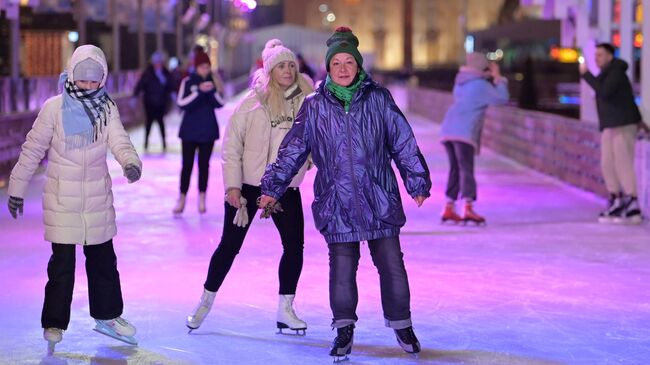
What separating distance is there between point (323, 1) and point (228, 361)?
142m

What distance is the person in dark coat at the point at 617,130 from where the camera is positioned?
11883 millimetres

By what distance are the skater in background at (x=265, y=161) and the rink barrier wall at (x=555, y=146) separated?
19.8ft

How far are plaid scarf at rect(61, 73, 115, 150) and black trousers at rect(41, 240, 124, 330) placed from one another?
54 centimetres

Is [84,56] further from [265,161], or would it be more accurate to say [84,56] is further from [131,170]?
[265,161]

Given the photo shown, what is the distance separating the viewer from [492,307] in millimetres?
7738

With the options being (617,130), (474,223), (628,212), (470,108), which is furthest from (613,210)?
(470,108)

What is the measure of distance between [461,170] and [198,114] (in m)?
2.57

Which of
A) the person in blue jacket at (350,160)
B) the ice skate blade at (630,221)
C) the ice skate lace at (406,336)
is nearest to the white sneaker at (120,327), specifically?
the person in blue jacket at (350,160)

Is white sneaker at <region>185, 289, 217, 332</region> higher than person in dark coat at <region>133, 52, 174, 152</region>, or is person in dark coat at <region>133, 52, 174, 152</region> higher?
person in dark coat at <region>133, 52, 174, 152</region>

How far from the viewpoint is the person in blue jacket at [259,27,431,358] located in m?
6.10

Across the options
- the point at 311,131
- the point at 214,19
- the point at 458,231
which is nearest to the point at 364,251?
the point at 458,231

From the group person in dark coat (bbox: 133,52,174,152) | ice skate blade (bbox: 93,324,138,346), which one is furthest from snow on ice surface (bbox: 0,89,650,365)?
person in dark coat (bbox: 133,52,174,152)

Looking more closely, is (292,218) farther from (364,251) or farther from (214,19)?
(214,19)

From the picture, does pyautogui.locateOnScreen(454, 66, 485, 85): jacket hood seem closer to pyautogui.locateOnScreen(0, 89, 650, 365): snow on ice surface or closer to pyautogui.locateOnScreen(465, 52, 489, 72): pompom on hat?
pyautogui.locateOnScreen(465, 52, 489, 72): pompom on hat
